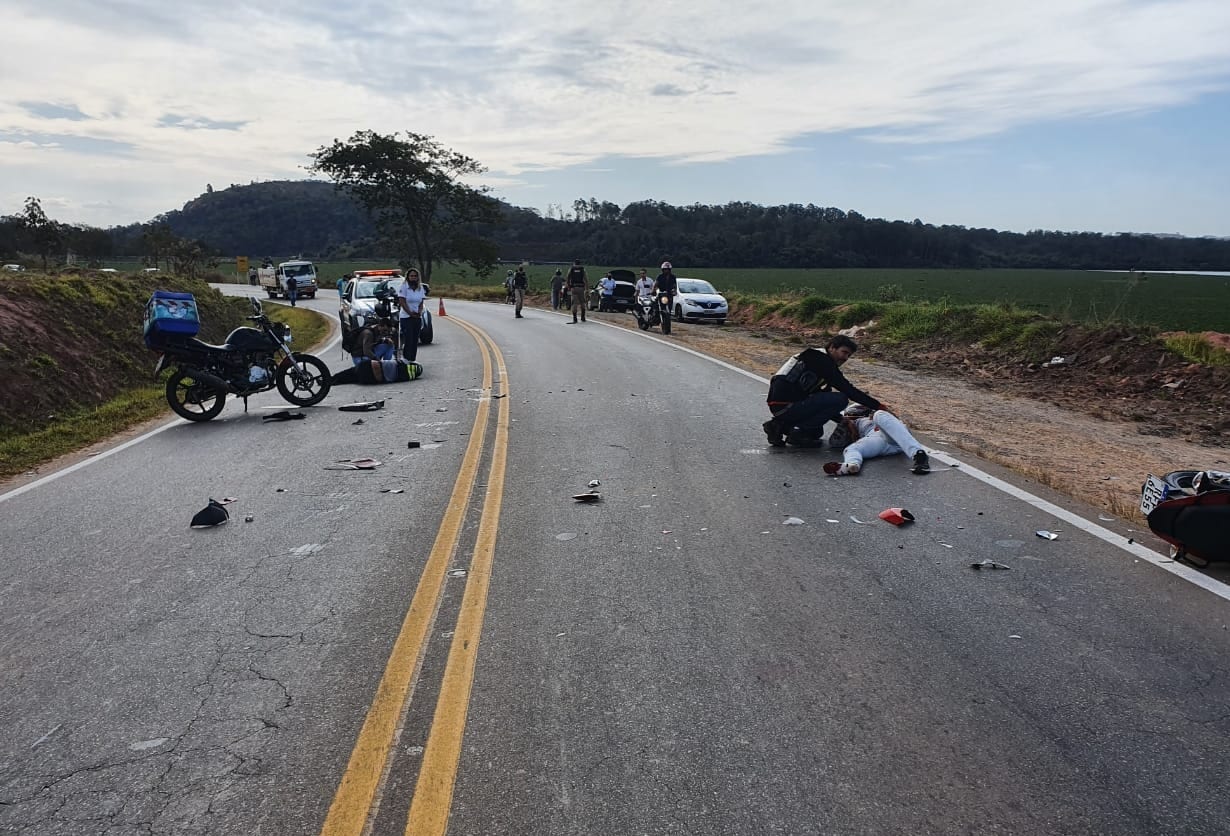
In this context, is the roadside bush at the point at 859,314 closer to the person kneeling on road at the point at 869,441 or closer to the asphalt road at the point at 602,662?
the person kneeling on road at the point at 869,441

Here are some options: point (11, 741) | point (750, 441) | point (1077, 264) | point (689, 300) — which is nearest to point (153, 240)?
point (689, 300)

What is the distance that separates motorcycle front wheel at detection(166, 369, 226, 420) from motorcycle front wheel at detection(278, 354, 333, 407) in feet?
2.77

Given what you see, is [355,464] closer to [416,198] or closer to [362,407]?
[362,407]

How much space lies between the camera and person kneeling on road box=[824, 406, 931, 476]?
26.0 feet

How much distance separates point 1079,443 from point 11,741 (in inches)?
383

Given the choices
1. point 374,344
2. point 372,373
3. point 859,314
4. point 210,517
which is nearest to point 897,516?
point 210,517

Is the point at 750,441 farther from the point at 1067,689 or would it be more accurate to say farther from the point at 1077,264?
the point at 1077,264

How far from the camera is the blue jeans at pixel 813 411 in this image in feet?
29.0

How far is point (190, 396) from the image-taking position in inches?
442

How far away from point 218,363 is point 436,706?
8946 mm

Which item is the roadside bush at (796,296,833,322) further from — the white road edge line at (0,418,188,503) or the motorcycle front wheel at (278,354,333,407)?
the white road edge line at (0,418,188,503)

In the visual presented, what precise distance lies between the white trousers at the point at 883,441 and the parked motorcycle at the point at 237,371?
7.40m

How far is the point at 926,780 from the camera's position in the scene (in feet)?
10.5

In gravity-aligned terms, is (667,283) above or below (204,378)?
above
